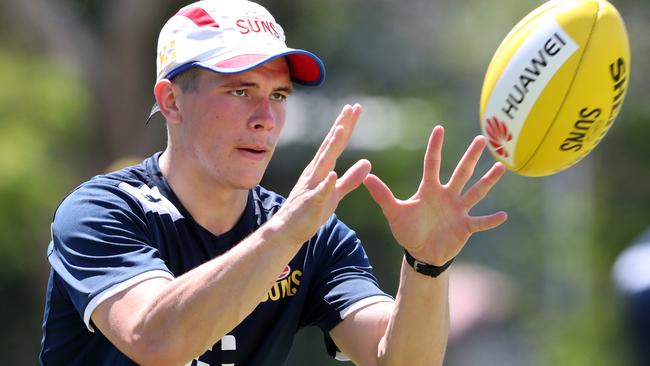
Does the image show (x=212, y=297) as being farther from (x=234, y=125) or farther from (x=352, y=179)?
(x=234, y=125)

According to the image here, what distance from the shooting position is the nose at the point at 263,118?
482 centimetres

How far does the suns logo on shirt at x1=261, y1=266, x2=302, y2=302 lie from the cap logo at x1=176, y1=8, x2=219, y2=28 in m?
1.02

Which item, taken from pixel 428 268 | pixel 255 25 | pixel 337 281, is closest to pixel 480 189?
pixel 428 268

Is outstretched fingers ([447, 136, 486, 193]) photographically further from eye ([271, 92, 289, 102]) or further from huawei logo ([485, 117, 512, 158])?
eye ([271, 92, 289, 102])

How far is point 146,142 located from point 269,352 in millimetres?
10170

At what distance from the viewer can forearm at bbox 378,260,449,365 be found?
4.84 meters

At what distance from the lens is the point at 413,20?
65.2ft

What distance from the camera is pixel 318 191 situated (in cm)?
424

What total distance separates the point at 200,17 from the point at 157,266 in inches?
43.5

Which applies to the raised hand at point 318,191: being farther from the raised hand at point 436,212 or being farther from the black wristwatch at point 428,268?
the black wristwatch at point 428,268

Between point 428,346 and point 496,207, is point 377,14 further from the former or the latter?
point 428,346

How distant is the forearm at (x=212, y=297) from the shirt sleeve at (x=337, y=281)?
895 mm

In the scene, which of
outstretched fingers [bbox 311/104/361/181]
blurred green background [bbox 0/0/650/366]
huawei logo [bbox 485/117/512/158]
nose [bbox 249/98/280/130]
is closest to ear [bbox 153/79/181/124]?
nose [bbox 249/98/280/130]

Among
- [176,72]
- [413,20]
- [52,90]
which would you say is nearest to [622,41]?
[176,72]
